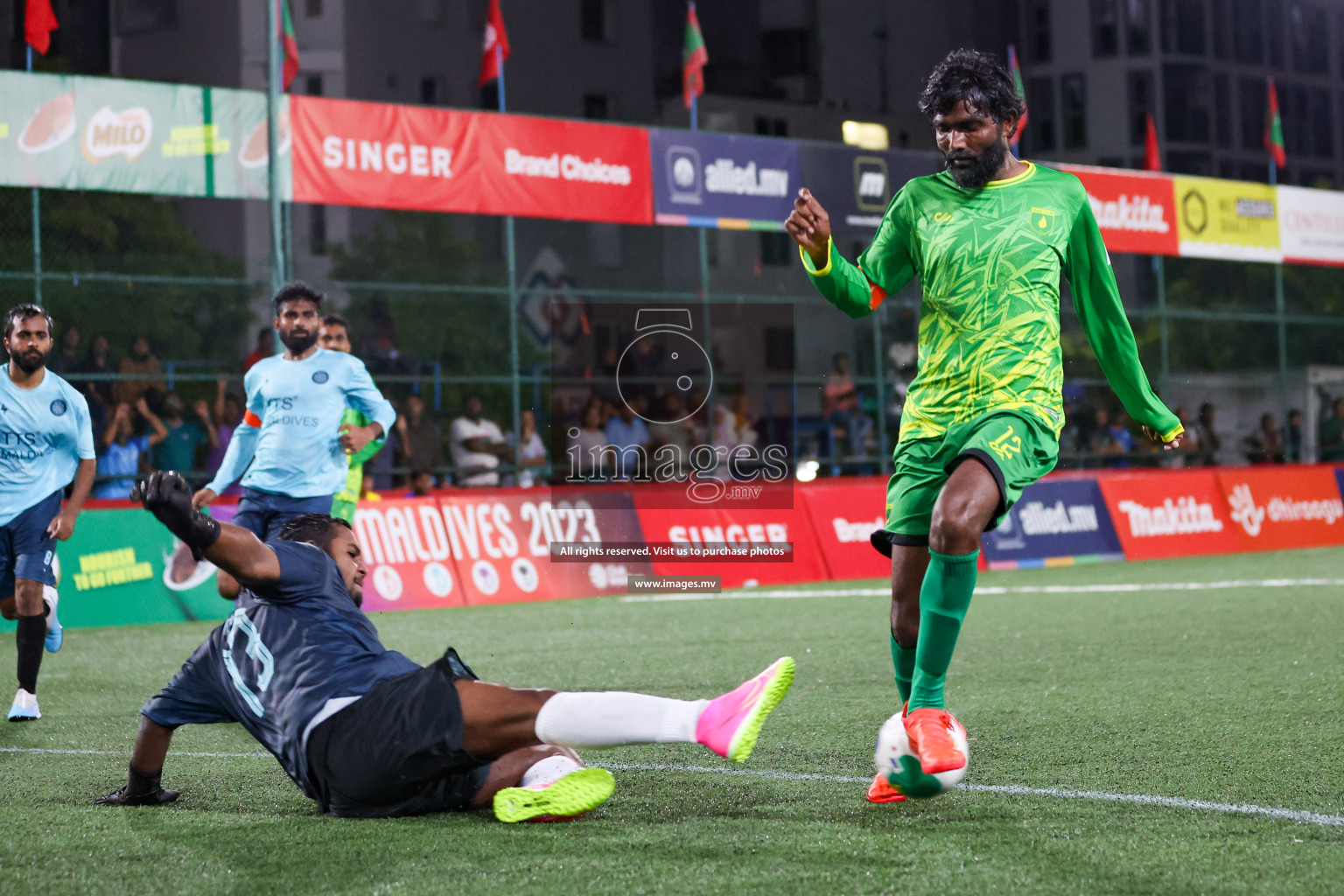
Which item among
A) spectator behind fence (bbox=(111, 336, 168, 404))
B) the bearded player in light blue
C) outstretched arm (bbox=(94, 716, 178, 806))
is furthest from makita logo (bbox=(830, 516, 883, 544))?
outstretched arm (bbox=(94, 716, 178, 806))

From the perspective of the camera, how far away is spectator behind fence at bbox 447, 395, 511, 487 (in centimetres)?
1602

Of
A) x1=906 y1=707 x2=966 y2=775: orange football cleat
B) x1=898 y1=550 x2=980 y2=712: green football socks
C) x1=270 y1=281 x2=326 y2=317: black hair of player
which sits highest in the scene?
x1=270 y1=281 x2=326 y2=317: black hair of player

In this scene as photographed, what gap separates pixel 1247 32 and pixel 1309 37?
336cm

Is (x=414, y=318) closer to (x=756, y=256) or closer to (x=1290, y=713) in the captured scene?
(x=756, y=256)

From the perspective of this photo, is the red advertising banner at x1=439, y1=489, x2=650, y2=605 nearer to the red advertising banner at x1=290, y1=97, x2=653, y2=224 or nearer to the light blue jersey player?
the red advertising banner at x1=290, y1=97, x2=653, y2=224

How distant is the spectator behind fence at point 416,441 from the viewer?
1559 centimetres

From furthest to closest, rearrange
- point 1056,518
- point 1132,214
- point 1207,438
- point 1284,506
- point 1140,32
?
point 1140,32 → point 1207,438 → point 1132,214 → point 1284,506 → point 1056,518

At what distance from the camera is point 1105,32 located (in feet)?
210

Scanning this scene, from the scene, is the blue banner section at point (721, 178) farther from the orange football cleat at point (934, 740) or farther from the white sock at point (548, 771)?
the orange football cleat at point (934, 740)

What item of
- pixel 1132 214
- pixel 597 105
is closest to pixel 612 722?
pixel 1132 214

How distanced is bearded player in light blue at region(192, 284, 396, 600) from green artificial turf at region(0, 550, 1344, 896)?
1215 millimetres

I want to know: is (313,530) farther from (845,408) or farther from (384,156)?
(845,408)

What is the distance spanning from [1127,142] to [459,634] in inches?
2292

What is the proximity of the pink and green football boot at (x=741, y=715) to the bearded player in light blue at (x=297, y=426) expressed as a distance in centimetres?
429
